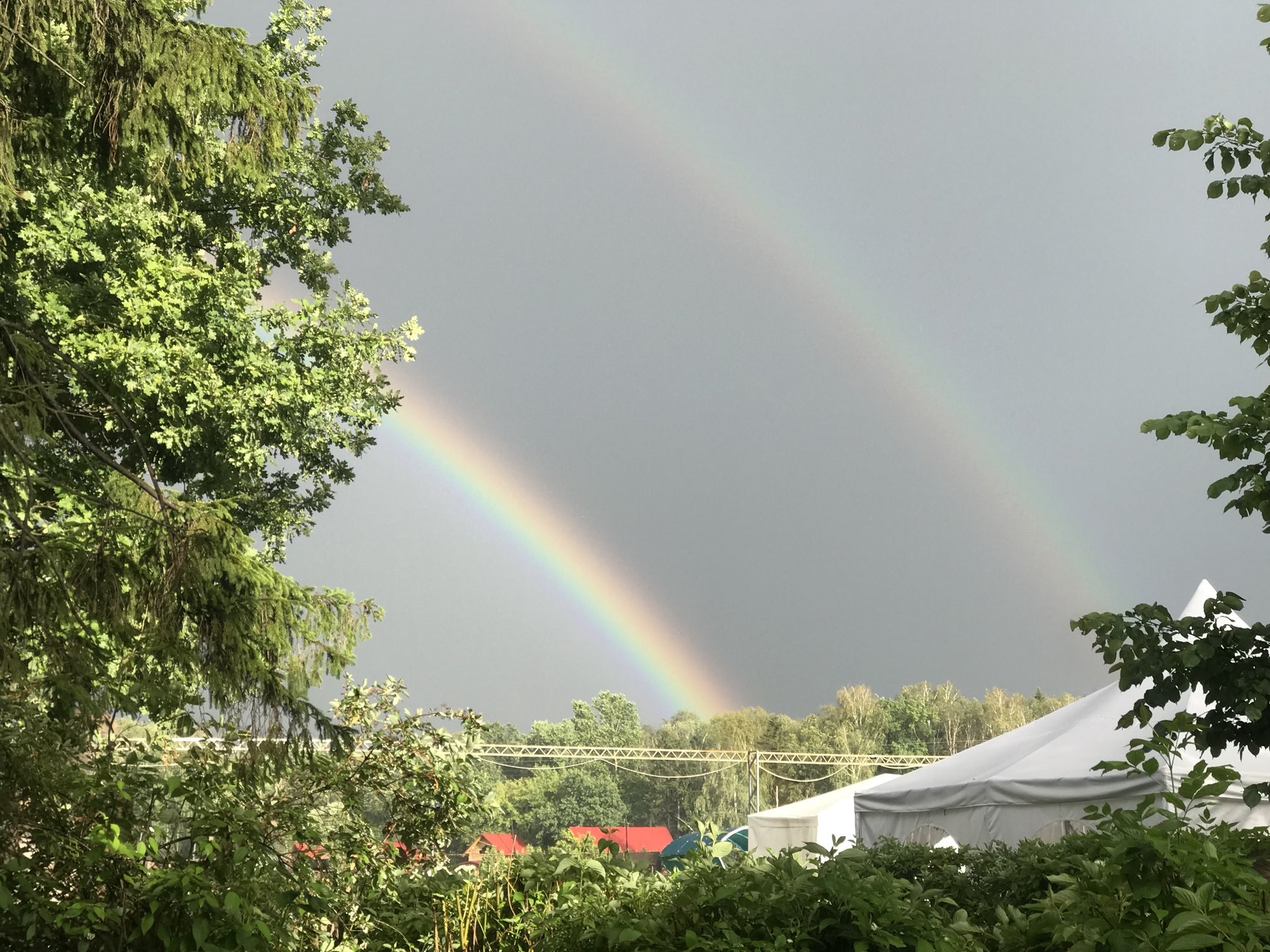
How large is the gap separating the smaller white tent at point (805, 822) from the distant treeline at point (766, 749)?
135 ft

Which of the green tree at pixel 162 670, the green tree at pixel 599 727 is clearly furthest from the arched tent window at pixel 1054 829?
the green tree at pixel 599 727

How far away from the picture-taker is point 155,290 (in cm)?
1076

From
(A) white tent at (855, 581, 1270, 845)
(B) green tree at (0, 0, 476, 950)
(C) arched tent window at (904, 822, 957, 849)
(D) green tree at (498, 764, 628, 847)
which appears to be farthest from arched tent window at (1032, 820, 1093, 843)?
(D) green tree at (498, 764, 628, 847)

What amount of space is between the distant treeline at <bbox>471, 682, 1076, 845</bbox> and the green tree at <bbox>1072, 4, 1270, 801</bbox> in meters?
60.5

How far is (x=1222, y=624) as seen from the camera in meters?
5.61

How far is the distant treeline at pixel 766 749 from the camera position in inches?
2736

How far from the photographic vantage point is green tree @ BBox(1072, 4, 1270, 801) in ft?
15.7

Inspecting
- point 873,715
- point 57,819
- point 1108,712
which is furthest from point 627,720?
point 57,819

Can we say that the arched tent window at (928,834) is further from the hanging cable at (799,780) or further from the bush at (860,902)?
the hanging cable at (799,780)

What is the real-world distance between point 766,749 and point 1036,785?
7287 centimetres

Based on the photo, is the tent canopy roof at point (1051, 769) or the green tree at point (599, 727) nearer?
the tent canopy roof at point (1051, 769)

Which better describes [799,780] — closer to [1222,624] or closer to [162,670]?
[1222,624]

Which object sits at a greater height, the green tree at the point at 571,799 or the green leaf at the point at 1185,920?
the green tree at the point at 571,799

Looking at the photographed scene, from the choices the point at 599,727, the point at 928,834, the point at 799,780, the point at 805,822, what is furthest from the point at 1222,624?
the point at 599,727
